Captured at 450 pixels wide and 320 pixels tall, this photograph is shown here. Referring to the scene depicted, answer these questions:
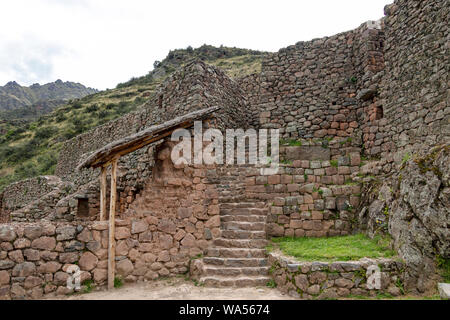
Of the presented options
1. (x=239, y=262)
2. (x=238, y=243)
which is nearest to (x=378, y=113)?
(x=238, y=243)

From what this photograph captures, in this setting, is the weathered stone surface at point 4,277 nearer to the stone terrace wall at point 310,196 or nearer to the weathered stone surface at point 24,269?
the weathered stone surface at point 24,269

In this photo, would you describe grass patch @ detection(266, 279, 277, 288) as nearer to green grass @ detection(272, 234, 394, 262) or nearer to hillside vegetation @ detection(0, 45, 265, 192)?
green grass @ detection(272, 234, 394, 262)

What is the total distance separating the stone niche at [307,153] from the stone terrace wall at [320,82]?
1364 millimetres

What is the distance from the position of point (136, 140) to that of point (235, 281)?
3.43m

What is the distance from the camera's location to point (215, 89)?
12.2 m

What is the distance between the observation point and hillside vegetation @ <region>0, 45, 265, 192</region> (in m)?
31.8

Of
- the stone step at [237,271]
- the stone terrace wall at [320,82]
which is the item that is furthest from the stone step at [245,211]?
the stone terrace wall at [320,82]

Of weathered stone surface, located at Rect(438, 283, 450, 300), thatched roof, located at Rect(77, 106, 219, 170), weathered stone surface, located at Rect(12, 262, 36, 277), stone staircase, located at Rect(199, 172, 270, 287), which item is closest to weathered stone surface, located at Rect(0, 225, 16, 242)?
weathered stone surface, located at Rect(12, 262, 36, 277)

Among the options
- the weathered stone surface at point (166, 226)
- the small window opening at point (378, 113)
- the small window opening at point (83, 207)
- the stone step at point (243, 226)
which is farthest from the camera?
the small window opening at point (83, 207)

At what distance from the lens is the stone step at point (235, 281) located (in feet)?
20.3

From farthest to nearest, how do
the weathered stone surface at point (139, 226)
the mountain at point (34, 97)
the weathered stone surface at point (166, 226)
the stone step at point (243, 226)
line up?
the mountain at point (34, 97) → the stone step at point (243, 226) → the weathered stone surface at point (166, 226) → the weathered stone surface at point (139, 226)

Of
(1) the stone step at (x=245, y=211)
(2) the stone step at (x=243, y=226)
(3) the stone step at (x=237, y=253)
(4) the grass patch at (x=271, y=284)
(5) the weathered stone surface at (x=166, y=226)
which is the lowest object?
(4) the grass patch at (x=271, y=284)

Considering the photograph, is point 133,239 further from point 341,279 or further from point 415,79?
point 415,79
